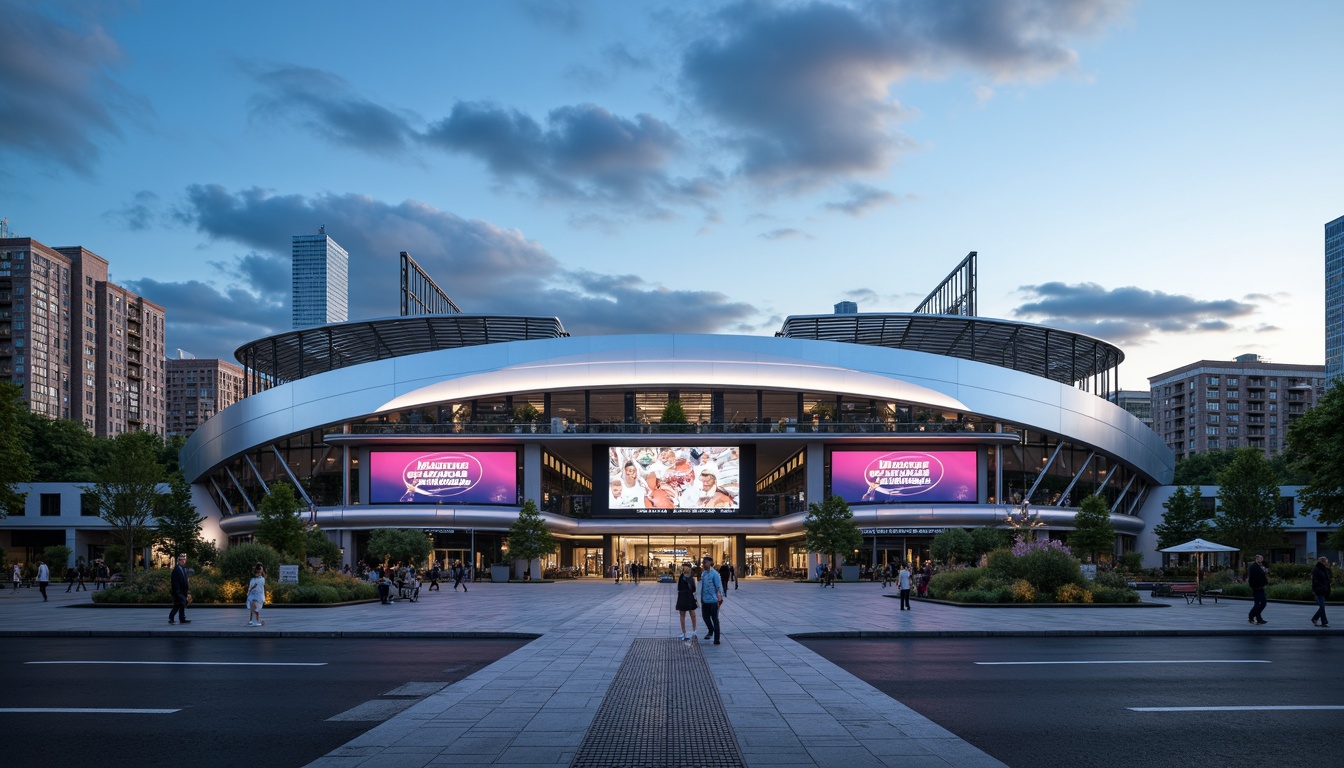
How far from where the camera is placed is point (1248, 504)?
61.0 m

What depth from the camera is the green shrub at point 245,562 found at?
3469cm

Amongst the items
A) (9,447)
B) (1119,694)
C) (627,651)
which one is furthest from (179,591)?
(1119,694)

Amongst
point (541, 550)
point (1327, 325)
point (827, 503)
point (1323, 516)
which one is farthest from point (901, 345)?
point (1327, 325)

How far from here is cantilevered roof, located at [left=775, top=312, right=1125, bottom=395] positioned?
68625 millimetres

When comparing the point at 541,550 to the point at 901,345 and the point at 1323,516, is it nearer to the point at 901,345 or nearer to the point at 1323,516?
the point at 901,345

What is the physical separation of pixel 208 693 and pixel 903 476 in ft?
184

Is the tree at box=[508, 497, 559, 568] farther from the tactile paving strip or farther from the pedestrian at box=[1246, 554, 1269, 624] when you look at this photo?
the tactile paving strip

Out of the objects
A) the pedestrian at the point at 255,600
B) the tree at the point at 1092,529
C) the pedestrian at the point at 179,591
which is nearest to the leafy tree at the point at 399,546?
the pedestrian at the point at 179,591

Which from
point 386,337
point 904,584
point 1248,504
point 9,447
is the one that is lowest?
point 904,584

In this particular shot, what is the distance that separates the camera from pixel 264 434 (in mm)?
68312

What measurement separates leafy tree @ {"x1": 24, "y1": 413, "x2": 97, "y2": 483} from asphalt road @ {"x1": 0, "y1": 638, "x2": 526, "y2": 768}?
79734mm

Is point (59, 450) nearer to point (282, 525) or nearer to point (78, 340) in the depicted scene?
point (78, 340)

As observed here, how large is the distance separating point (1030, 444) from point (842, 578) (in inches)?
654

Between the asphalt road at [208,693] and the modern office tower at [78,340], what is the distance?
12113 centimetres
